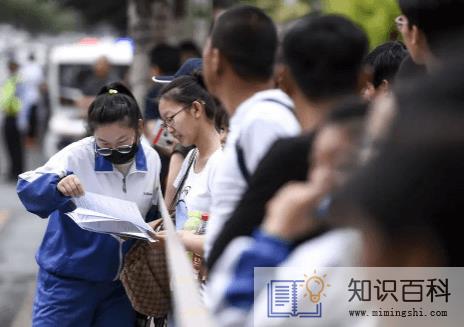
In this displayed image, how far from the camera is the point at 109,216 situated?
4770 mm

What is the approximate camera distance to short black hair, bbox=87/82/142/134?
5.11 meters

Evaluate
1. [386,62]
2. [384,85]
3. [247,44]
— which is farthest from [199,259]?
[247,44]

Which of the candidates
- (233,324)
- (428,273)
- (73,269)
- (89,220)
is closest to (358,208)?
(428,273)

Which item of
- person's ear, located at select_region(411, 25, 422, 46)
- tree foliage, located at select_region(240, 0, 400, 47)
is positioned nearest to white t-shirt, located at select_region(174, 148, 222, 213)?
person's ear, located at select_region(411, 25, 422, 46)

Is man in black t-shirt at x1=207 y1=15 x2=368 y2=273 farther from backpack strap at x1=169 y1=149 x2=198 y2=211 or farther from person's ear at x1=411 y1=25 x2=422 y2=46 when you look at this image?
backpack strap at x1=169 y1=149 x2=198 y2=211

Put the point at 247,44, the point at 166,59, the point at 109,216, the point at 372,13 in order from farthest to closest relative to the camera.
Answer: the point at 372,13
the point at 166,59
the point at 109,216
the point at 247,44

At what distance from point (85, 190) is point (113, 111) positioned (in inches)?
14.9

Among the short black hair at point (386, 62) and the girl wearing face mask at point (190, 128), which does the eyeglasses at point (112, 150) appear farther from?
the short black hair at point (386, 62)

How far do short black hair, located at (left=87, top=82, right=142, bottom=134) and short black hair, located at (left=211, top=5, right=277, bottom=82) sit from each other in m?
1.86

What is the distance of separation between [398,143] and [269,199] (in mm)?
764

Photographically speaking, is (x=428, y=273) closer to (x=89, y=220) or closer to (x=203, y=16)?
(x=89, y=220)

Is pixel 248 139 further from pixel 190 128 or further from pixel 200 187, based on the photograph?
pixel 190 128

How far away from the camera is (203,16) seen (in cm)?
1831

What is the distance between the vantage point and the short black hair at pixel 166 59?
9133 mm
